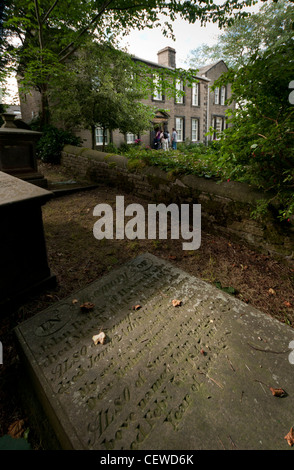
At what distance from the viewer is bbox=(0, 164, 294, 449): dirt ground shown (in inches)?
66.4

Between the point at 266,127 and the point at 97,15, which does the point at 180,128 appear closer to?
the point at 97,15

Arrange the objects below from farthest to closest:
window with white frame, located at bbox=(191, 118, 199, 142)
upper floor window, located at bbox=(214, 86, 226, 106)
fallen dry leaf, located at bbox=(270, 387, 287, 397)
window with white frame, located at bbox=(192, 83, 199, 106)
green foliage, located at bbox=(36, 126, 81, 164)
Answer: upper floor window, located at bbox=(214, 86, 226, 106)
window with white frame, located at bbox=(191, 118, 199, 142)
window with white frame, located at bbox=(192, 83, 199, 106)
green foliage, located at bbox=(36, 126, 81, 164)
fallen dry leaf, located at bbox=(270, 387, 287, 397)

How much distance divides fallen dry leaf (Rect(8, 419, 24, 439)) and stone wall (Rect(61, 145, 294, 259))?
3121 mm

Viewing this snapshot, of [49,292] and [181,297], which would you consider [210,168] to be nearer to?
[181,297]

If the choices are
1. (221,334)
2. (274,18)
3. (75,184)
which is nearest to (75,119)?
(75,184)

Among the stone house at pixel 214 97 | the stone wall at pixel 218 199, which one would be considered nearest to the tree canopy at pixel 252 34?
the stone house at pixel 214 97

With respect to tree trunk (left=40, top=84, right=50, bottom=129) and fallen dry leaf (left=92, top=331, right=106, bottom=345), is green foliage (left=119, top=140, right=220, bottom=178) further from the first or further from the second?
tree trunk (left=40, top=84, right=50, bottom=129)

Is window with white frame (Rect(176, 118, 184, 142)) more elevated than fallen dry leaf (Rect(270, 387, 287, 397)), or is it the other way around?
window with white frame (Rect(176, 118, 184, 142))

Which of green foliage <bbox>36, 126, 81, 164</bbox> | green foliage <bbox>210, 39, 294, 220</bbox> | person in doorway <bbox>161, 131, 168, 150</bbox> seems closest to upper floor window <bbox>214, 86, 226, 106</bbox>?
person in doorway <bbox>161, 131, 168, 150</bbox>

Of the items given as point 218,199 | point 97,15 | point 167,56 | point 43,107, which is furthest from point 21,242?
point 167,56

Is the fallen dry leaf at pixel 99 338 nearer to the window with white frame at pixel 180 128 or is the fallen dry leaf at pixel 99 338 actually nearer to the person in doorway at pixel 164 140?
the person in doorway at pixel 164 140

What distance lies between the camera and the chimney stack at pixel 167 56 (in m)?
20.9

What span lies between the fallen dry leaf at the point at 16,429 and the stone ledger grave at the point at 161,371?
10.7 inches

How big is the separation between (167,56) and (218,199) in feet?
79.9
